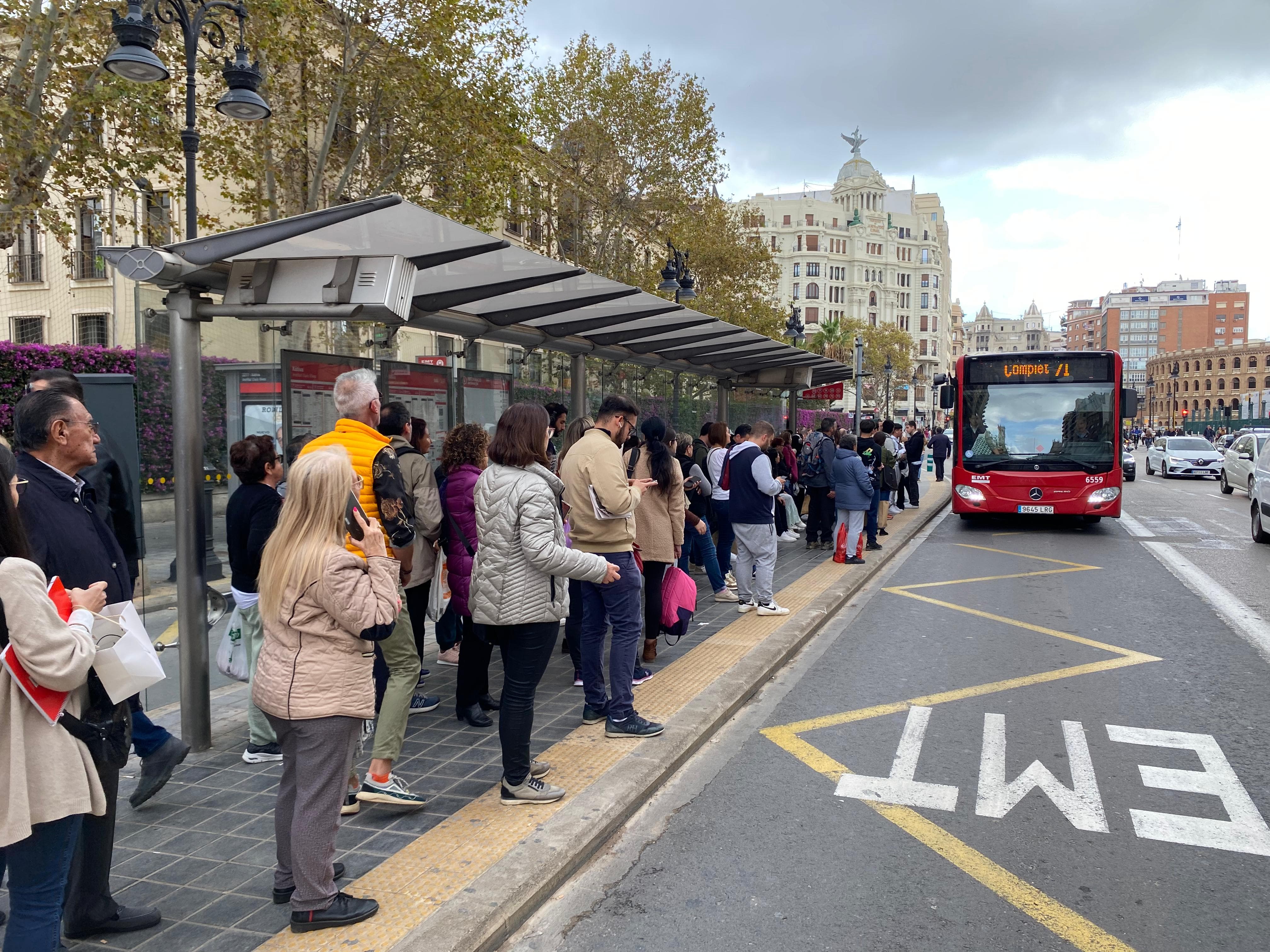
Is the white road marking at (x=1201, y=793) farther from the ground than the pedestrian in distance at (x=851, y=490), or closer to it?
closer to it

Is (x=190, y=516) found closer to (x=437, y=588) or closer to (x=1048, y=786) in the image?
(x=437, y=588)

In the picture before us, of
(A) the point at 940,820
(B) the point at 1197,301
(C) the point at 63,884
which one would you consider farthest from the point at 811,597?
(B) the point at 1197,301

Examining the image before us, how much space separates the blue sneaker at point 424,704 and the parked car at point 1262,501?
41.7 feet

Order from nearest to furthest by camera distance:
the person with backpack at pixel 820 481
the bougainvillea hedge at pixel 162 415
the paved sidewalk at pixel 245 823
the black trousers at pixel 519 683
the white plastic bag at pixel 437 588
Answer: the paved sidewalk at pixel 245 823 → the black trousers at pixel 519 683 → the bougainvillea hedge at pixel 162 415 → the white plastic bag at pixel 437 588 → the person with backpack at pixel 820 481

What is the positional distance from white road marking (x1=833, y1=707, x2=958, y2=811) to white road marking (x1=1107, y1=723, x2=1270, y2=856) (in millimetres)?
801

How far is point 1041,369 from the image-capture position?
585 inches

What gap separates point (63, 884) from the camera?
8.51 ft

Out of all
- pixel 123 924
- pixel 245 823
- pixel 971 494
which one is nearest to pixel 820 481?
pixel 971 494

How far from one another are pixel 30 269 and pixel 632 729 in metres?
26.1

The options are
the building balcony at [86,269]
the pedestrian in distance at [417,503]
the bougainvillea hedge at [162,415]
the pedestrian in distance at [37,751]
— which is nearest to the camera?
the pedestrian in distance at [37,751]

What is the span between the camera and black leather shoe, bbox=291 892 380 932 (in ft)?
10.0

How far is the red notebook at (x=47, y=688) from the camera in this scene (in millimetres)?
2359

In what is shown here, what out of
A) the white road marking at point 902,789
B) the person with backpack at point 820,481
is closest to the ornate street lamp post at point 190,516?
the white road marking at point 902,789

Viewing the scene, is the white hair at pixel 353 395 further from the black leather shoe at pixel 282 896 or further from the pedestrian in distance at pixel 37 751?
the black leather shoe at pixel 282 896
